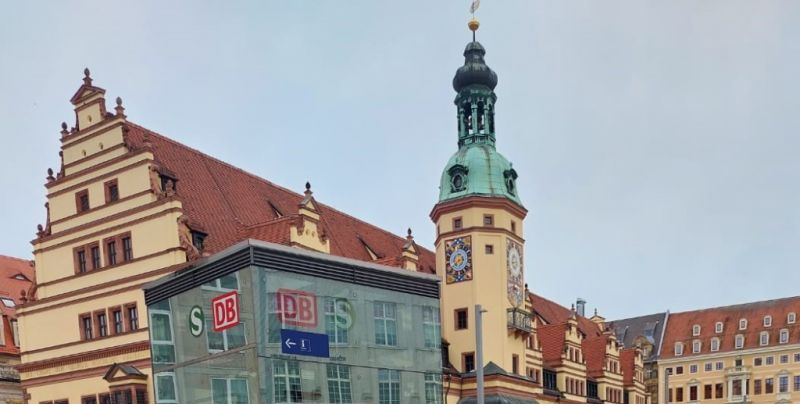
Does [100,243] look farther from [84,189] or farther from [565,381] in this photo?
[565,381]

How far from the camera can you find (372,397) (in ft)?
92.0

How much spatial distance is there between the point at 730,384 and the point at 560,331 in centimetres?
3916

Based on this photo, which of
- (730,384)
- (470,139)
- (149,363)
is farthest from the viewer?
(730,384)

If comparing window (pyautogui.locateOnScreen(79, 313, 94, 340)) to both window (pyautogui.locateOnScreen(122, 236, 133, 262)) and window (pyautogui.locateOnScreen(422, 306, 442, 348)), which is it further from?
window (pyautogui.locateOnScreen(422, 306, 442, 348))

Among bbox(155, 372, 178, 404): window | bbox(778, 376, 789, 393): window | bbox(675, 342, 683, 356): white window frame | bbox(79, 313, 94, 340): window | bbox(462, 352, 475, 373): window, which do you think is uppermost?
bbox(79, 313, 94, 340): window

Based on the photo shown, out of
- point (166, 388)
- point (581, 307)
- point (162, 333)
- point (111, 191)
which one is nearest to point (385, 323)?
point (162, 333)

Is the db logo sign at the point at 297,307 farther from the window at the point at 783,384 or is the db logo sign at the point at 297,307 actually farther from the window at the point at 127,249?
the window at the point at 783,384

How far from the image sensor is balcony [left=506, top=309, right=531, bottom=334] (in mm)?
46156

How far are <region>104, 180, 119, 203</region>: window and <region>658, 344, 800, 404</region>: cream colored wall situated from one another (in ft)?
203

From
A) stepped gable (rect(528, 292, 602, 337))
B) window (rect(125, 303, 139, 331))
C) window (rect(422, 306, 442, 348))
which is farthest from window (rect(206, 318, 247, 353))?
stepped gable (rect(528, 292, 602, 337))

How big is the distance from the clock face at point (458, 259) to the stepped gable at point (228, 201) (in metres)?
3.91

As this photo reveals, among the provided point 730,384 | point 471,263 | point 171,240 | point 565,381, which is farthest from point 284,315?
point 730,384

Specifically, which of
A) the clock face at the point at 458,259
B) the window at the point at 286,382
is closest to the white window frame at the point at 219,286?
the window at the point at 286,382

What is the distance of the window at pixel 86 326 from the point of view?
3672 centimetres
